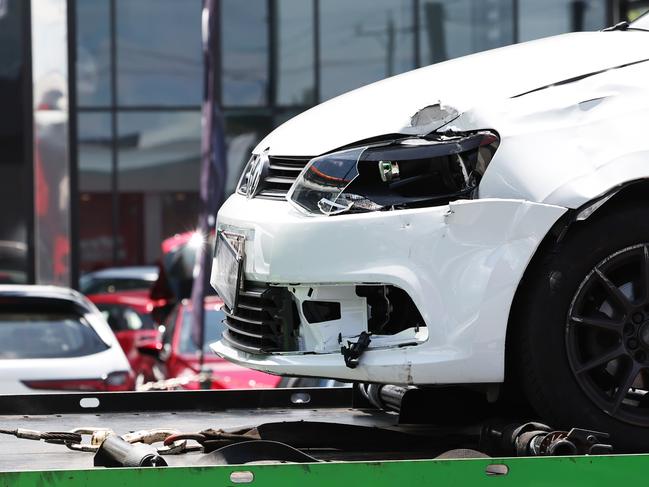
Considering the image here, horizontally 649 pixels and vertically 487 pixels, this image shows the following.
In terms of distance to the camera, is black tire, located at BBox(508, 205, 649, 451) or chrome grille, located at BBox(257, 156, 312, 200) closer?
black tire, located at BBox(508, 205, 649, 451)

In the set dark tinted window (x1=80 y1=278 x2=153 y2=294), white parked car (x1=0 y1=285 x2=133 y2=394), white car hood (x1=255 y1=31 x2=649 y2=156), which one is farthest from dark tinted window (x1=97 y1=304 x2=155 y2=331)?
white car hood (x1=255 y1=31 x2=649 y2=156)

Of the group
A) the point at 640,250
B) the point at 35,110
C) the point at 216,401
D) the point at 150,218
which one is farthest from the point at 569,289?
the point at 150,218

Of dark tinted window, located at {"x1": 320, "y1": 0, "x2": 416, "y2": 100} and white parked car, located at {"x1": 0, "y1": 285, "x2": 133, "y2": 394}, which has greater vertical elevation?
dark tinted window, located at {"x1": 320, "y1": 0, "x2": 416, "y2": 100}

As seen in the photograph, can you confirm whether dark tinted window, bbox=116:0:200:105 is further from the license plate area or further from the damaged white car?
the damaged white car

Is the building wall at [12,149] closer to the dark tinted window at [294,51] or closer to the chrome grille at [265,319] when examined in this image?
the dark tinted window at [294,51]

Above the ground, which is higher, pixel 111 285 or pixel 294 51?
pixel 294 51

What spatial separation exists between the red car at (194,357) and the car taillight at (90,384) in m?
0.48

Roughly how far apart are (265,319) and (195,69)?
19655mm

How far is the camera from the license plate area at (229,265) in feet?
13.3

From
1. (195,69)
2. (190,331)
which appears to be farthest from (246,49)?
(190,331)

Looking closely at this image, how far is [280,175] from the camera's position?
13.5ft

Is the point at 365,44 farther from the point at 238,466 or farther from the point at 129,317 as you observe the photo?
the point at 238,466

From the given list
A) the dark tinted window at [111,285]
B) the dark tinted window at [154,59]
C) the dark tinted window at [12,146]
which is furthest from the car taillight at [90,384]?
the dark tinted window at [154,59]

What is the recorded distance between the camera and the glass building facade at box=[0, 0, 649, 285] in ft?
74.2
